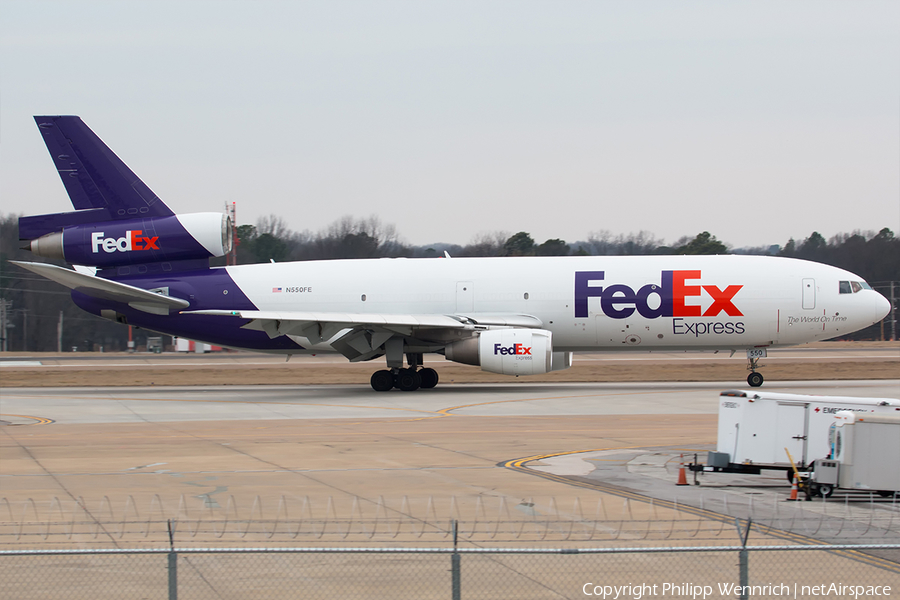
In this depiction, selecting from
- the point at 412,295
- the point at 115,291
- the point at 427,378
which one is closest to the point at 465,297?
the point at 412,295

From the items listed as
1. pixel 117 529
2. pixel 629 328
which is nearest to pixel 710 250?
pixel 629 328

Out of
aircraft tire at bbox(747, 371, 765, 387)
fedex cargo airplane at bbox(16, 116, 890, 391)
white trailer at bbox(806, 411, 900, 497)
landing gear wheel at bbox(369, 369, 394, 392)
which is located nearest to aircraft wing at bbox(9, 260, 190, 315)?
fedex cargo airplane at bbox(16, 116, 890, 391)

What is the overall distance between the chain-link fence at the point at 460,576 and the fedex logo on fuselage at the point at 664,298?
24.0 meters

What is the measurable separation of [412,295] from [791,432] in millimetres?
21848

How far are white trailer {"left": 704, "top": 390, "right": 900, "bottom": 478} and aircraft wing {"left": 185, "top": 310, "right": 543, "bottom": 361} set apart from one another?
18.0 metres

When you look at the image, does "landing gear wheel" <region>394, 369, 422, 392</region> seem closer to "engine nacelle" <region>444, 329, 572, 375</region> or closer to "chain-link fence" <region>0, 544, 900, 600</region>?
"engine nacelle" <region>444, 329, 572, 375</region>

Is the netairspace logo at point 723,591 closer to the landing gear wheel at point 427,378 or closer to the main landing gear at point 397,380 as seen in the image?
the main landing gear at point 397,380

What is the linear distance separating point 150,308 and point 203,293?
2201mm

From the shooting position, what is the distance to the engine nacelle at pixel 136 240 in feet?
119

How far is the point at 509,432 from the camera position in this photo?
22.0 metres

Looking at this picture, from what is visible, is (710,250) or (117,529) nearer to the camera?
(117,529)

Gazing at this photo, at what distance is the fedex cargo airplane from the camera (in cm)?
3362

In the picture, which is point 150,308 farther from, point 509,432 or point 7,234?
point 7,234

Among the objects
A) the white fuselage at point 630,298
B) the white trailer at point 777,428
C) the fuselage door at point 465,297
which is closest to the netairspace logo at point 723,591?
the white trailer at point 777,428
